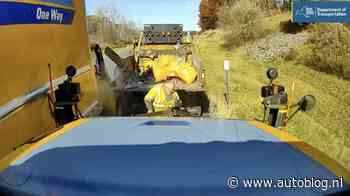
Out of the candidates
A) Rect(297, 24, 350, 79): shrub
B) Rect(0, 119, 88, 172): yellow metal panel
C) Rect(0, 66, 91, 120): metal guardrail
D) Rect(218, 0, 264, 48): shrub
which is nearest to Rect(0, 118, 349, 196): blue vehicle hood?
Rect(0, 119, 88, 172): yellow metal panel

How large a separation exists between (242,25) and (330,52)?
21.0 meters

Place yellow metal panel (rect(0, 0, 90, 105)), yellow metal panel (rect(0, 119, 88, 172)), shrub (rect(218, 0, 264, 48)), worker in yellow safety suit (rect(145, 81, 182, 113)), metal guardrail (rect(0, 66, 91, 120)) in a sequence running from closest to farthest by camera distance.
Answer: yellow metal panel (rect(0, 119, 88, 172))
metal guardrail (rect(0, 66, 91, 120))
yellow metal panel (rect(0, 0, 90, 105))
worker in yellow safety suit (rect(145, 81, 182, 113))
shrub (rect(218, 0, 264, 48))

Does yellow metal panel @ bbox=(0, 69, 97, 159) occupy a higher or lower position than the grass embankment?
higher

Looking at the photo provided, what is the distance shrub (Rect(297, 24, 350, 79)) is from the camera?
1938 cm

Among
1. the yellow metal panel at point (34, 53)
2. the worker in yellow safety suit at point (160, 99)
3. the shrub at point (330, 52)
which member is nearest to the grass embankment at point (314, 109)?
the shrub at point (330, 52)

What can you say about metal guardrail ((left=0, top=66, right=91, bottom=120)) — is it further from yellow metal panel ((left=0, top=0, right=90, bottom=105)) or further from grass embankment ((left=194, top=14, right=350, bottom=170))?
grass embankment ((left=194, top=14, right=350, bottom=170))

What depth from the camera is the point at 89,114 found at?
23.1 feet

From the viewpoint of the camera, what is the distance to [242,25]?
138 ft

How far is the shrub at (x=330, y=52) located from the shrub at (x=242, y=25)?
13816 millimetres

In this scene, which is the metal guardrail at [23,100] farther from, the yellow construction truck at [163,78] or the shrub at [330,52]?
the shrub at [330,52]

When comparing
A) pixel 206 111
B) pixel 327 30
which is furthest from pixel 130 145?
pixel 327 30

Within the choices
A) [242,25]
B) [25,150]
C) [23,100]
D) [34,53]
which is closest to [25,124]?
[23,100]

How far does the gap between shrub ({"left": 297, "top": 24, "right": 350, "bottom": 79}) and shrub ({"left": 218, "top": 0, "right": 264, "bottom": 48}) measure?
13.8m

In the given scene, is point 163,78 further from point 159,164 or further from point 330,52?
point 330,52
